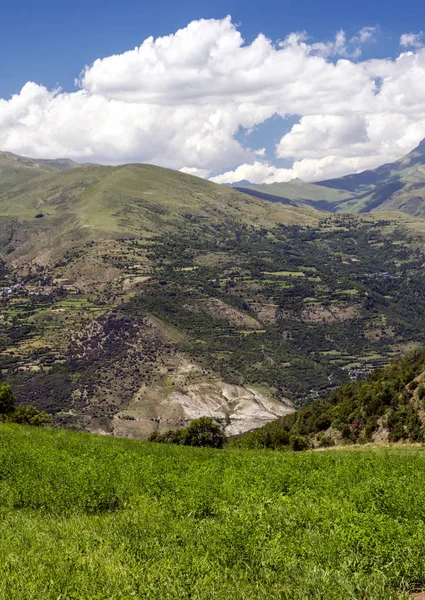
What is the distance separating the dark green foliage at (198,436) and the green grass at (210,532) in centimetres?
3903

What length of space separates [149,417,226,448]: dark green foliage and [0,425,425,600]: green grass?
39025 millimetres

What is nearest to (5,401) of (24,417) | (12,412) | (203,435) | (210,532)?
(12,412)

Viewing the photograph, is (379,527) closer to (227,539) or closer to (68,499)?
(227,539)

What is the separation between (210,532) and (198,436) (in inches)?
2007

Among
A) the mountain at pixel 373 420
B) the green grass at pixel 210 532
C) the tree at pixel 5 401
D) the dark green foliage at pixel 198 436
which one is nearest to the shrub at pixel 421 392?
the mountain at pixel 373 420

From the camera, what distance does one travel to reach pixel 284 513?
52.9ft

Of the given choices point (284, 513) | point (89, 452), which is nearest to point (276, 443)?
point (89, 452)

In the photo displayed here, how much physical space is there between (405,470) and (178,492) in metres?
11.5

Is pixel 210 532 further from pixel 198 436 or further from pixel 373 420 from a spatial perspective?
pixel 198 436

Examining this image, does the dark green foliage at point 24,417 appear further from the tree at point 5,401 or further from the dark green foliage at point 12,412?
the tree at point 5,401

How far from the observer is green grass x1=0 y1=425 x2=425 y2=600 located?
11.6 m

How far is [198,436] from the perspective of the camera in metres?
64.9

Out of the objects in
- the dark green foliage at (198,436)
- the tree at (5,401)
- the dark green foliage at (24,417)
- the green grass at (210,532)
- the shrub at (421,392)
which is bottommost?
the dark green foliage at (198,436)

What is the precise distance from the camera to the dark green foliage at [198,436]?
209ft
